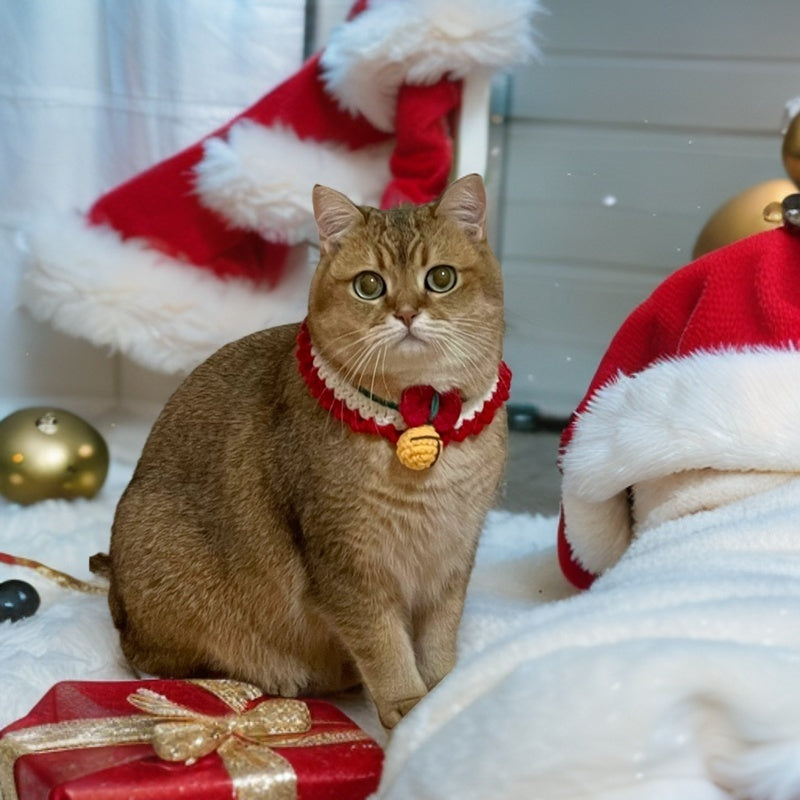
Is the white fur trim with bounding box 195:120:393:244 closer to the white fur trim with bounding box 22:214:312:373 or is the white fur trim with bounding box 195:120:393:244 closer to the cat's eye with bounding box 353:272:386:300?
the white fur trim with bounding box 22:214:312:373

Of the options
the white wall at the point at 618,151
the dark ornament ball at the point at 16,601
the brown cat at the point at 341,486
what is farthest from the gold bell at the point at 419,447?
the white wall at the point at 618,151

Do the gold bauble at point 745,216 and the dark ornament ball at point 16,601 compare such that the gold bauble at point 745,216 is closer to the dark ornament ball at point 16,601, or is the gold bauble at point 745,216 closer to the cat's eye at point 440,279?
the cat's eye at point 440,279

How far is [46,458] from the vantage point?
1.60 metres

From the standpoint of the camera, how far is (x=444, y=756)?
0.65 m

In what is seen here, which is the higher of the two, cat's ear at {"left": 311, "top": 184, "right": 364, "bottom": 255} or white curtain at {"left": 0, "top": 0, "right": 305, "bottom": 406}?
white curtain at {"left": 0, "top": 0, "right": 305, "bottom": 406}

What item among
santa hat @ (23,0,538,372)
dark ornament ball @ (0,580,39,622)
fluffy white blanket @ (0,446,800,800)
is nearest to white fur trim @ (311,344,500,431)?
fluffy white blanket @ (0,446,800,800)

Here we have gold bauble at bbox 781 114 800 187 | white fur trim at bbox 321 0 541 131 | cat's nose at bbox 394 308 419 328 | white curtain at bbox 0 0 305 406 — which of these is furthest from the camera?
white curtain at bbox 0 0 305 406

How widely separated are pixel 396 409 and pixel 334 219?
7.5 inches

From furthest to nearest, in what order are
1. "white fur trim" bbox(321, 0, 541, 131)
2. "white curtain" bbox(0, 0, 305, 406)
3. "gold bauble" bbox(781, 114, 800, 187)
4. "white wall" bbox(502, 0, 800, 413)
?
"white wall" bbox(502, 0, 800, 413) → "white curtain" bbox(0, 0, 305, 406) → "white fur trim" bbox(321, 0, 541, 131) → "gold bauble" bbox(781, 114, 800, 187)

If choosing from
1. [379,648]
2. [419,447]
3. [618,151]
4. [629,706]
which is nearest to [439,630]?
[379,648]

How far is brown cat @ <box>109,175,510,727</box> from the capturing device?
3.10 ft

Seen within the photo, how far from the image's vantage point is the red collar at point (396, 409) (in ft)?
3.10

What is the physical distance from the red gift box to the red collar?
9.7 inches

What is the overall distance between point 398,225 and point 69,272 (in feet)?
2.71
